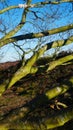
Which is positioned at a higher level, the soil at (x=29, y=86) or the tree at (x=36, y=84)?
the tree at (x=36, y=84)

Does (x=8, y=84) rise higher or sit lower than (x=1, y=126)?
lower

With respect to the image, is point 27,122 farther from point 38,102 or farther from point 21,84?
point 21,84

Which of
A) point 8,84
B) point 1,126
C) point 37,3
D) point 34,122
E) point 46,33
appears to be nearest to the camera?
point 34,122

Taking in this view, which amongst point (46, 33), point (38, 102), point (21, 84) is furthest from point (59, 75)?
point (38, 102)

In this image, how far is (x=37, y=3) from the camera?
29.0 ft

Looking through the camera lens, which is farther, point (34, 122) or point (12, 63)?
point (12, 63)

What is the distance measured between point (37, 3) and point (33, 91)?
842 centimetres

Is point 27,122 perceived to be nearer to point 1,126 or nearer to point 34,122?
point 34,122

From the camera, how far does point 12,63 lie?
2141 centimetres

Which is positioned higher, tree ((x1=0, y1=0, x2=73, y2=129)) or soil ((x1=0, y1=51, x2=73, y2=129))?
tree ((x1=0, y1=0, x2=73, y2=129))

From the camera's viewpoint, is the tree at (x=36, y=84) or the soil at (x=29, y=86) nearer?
the tree at (x=36, y=84)

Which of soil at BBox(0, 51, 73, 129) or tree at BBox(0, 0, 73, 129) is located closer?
tree at BBox(0, 0, 73, 129)

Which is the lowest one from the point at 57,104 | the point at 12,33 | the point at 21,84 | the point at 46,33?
the point at 21,84

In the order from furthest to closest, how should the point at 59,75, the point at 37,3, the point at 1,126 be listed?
the point at 59,75
the point at 37,3
the point at 1,126
